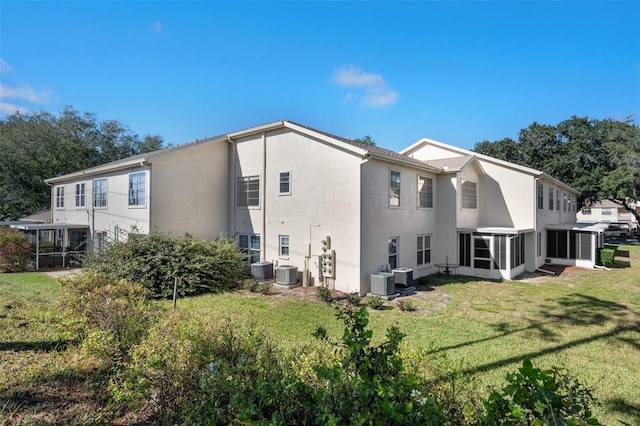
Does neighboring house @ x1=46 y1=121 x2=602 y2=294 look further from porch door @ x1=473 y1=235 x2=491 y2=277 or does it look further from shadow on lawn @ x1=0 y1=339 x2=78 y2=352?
shadow on lawn @ x1=0 y1=339 x2=78 y2=352

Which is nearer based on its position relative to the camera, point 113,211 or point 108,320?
point 108,320

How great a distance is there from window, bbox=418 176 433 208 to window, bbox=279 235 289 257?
6566mm

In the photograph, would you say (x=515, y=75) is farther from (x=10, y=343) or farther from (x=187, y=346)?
(x=10, y=343)

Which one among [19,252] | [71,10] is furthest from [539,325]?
[19,252]

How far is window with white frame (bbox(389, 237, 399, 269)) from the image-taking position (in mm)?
13695

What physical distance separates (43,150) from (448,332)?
3459cm

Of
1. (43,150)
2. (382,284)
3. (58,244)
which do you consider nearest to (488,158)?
(382,284)

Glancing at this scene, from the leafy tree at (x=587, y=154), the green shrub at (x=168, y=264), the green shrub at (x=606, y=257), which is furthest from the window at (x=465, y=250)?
the leafy tree at (x=587, y=154)

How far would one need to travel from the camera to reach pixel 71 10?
32.0 feet

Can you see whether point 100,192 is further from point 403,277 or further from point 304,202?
point 403,277

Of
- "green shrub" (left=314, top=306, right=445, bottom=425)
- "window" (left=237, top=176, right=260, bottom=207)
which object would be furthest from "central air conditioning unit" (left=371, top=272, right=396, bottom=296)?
"green shrub" (left=314, top=306, right=445, bottom=425)

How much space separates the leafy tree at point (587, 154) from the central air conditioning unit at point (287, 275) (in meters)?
32.6

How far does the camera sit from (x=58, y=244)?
19953 millimetres

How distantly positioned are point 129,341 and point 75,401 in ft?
3.44
